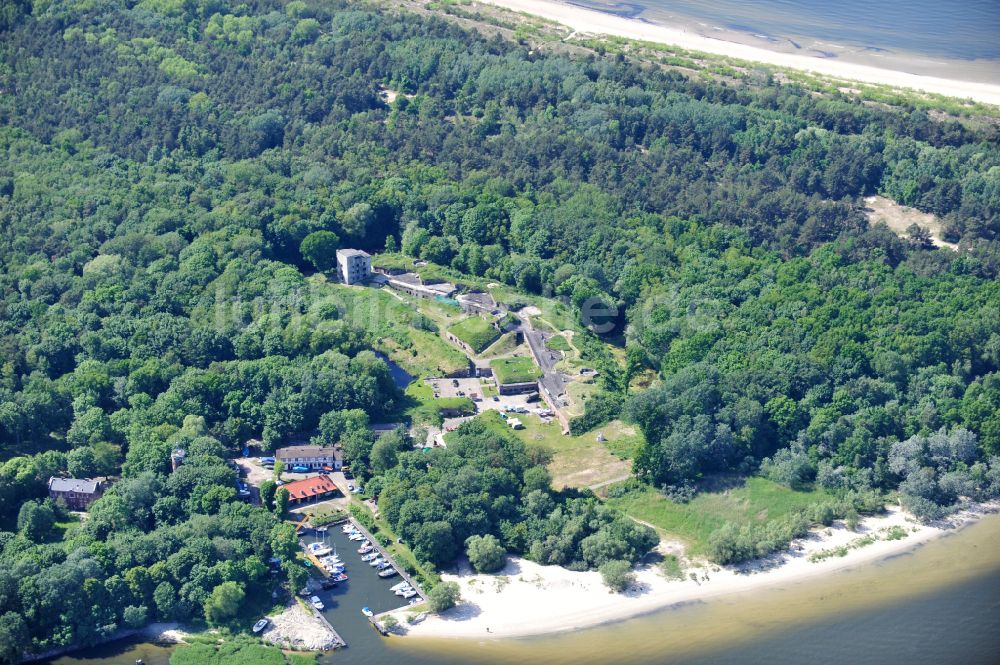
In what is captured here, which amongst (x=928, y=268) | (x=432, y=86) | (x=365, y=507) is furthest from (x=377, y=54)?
(x=365, y=507)

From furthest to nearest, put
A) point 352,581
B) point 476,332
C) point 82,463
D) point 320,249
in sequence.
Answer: point 320,249 < point 476,332 < point 82,463 < point 352,581

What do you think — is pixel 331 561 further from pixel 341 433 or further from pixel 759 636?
pixel 759 636

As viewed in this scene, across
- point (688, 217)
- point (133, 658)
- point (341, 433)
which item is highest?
point (688, 217)

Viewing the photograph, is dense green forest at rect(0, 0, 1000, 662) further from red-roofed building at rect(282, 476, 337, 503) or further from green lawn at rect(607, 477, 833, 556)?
red-roofed building at rect(282, 476, 337, 503)

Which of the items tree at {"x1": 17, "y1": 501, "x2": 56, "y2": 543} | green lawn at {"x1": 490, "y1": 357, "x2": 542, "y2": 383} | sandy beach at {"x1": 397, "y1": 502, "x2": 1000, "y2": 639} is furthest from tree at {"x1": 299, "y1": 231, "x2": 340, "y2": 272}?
sandy beach at {"x1": 397, "y1": 502, "x2": 1000, "y2": 639}

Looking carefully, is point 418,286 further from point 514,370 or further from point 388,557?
point 388,557

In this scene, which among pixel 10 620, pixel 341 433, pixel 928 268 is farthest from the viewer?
pixel 928 268

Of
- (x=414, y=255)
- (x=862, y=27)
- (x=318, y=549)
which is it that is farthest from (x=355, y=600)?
(x=862, y=27)
